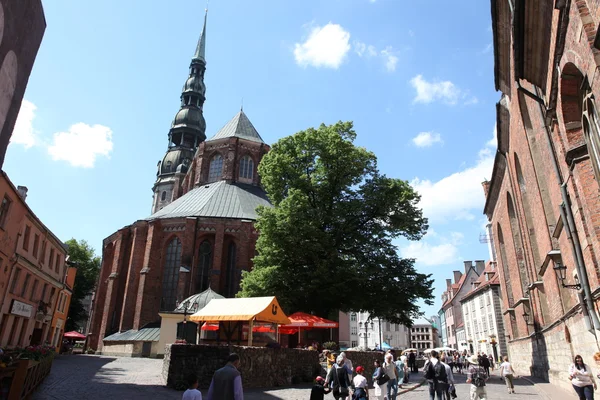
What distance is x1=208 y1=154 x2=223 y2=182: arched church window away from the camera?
43.2 metres

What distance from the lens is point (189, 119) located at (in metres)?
61.8

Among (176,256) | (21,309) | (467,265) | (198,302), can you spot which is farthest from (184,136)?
(467,265)

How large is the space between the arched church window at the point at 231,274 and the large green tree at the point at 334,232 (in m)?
10.2

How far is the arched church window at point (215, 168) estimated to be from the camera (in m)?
43.2

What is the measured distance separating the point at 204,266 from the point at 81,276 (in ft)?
77.3

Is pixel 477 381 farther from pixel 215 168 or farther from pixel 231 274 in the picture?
pixel 215 168

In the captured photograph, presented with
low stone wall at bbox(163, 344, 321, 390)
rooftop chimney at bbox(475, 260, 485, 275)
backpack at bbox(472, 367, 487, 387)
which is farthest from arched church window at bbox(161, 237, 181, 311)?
rooftop chimney at bbox(475, 260, 485, 275)

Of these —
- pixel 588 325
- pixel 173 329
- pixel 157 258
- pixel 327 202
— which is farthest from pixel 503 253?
pixel 157 258

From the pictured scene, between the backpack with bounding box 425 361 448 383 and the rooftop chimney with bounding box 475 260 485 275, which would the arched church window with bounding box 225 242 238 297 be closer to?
the backpack with bounding box 425 361 448 383

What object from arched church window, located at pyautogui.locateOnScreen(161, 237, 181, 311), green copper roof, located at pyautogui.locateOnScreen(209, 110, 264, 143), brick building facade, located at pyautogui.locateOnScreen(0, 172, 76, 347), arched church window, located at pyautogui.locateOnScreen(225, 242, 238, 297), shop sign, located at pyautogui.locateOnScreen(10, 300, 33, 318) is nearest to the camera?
brick building facade, located at pyautogui.locateOnScreen(0, 172, 76, 347)

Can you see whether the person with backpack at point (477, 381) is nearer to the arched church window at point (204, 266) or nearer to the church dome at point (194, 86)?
the arched church window at point (204, 266)

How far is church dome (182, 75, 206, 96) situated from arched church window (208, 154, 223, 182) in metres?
24.6

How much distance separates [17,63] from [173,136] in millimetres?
56946

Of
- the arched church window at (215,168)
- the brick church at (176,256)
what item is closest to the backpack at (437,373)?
the brick church at (176,256)
